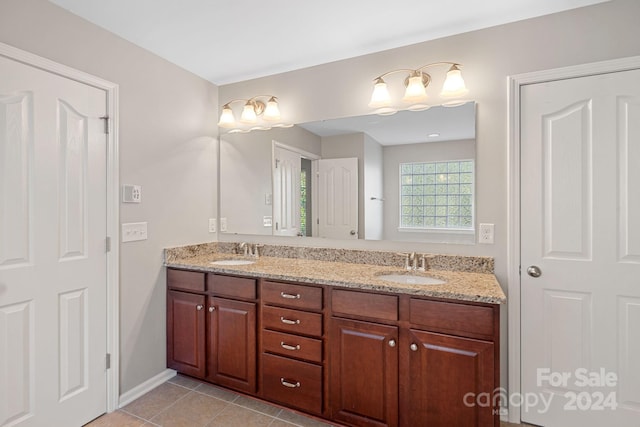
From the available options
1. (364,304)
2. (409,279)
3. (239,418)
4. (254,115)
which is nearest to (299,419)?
(239,418)

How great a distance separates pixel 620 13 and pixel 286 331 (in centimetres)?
253

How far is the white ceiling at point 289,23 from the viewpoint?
1.76m

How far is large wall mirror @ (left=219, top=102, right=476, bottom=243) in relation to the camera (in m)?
2.06

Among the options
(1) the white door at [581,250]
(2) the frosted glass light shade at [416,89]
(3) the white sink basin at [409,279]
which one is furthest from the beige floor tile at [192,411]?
(2) the frosted glass light shade at [416,89]

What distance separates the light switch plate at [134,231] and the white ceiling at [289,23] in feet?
4.03

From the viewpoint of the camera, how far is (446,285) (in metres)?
1.68

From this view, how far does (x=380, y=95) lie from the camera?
214 centimetres

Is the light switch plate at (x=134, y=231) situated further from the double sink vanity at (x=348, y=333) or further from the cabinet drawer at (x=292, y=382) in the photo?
the cabinet drawer at (x=292, y=382)

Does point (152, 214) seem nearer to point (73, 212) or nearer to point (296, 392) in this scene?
point (73, 212)

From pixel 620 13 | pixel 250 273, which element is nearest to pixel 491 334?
pixel 250 273

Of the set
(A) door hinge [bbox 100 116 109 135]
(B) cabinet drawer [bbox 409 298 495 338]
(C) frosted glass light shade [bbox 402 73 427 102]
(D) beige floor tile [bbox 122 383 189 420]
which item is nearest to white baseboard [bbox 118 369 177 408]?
(D) beige floor tile [bbox 122 383 189 420]

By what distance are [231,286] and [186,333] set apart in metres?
0.56

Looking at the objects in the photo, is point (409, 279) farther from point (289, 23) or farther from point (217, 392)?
point (289, 23)

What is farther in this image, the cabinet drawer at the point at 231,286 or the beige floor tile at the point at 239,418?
the cabinet drawer at the point at 231,286
